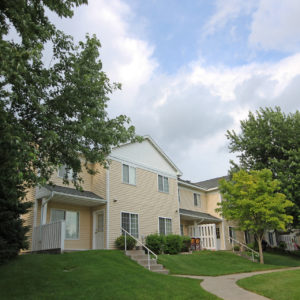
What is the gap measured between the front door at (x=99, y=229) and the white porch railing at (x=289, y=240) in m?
23.2

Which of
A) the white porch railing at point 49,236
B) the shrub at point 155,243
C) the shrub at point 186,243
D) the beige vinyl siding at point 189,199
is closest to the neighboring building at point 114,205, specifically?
the white porch railing at point 49,236

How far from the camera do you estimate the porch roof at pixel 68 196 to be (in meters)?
15.4

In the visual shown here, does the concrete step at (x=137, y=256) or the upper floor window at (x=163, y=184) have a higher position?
the upper floor window at (x=163, y=184)

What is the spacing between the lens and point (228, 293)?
30.1ft

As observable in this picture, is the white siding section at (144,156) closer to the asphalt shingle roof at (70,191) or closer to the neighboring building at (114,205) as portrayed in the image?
the neighboring building at (114,205)

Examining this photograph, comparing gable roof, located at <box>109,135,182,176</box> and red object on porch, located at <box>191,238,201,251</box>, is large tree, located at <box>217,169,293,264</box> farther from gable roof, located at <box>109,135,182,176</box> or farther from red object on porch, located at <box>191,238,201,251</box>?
gable roof, located at <box>109,135,182,176</box>

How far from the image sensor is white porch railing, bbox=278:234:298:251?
3210 centimetres

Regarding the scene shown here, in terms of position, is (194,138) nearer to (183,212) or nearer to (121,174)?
(183,212)

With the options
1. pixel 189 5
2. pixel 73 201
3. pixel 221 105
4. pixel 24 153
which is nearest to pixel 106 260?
pixel 73 201

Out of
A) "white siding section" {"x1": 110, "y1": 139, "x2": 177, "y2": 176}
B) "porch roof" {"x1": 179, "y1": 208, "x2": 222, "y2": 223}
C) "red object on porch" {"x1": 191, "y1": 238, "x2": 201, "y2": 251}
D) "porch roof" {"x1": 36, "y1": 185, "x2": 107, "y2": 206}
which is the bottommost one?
"red object on porch" {"x1": 191, "y1": 238, "x2": 201, "y2": 251}

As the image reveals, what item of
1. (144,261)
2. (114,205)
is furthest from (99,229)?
(144,261)

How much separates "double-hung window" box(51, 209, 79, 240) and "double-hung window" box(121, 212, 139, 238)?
8.92 feet

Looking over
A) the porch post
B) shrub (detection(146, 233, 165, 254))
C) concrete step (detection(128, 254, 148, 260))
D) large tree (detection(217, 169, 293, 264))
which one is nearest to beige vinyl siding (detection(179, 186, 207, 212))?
large tree (detection(217, 169, 293, 264))

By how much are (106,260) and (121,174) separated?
6844 mm
